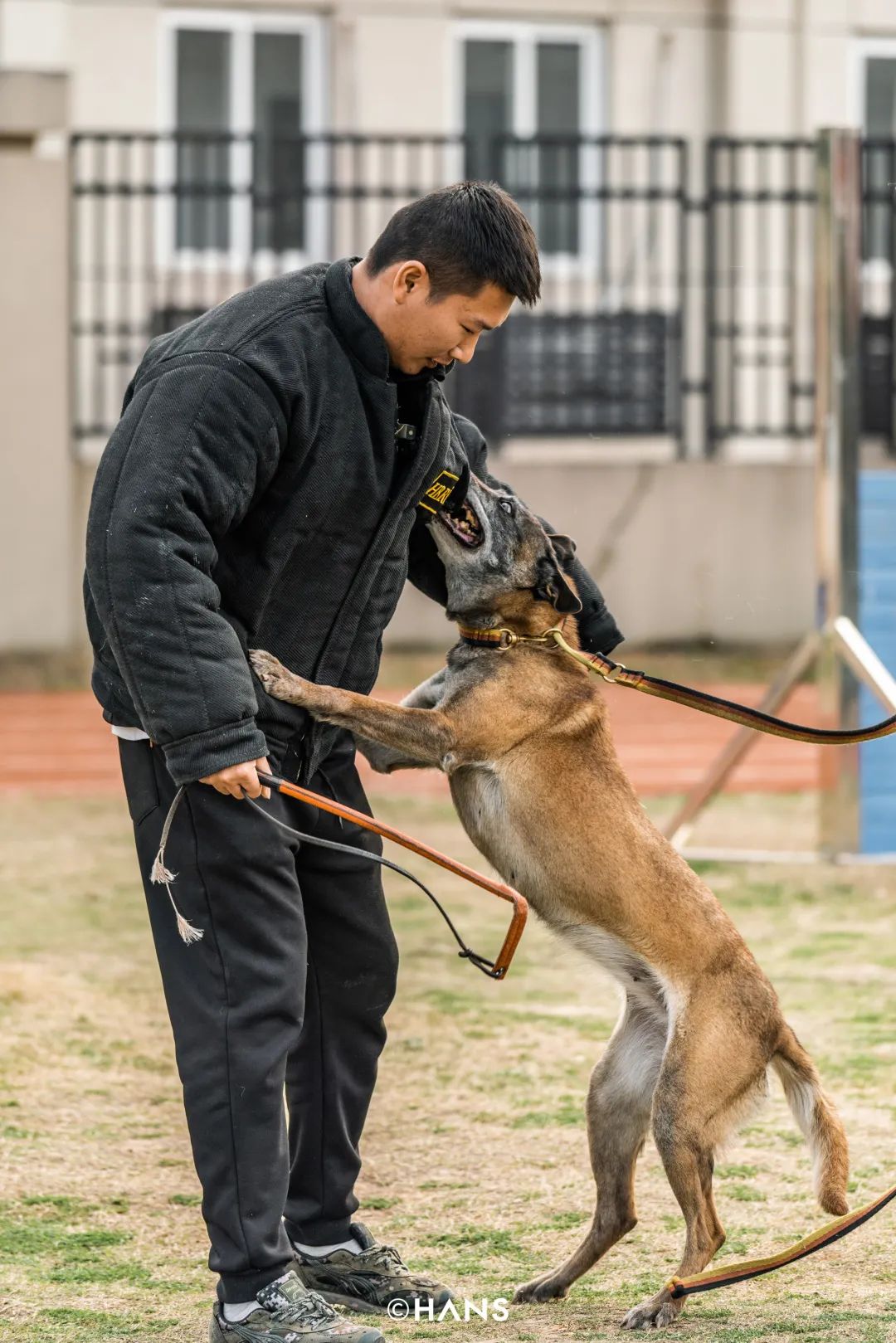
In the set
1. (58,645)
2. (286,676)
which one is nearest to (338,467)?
(286,676)

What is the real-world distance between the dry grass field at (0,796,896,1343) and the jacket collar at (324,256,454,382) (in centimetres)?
100

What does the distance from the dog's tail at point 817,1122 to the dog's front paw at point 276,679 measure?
1176 mm

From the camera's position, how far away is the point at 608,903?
3.54m

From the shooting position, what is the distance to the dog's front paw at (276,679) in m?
3.21

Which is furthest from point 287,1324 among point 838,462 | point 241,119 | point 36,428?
point 241,119

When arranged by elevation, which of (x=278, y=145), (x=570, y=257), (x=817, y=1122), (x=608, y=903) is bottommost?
(x=817, y=1122)

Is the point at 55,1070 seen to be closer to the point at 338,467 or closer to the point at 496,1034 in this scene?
the point at 496,1034

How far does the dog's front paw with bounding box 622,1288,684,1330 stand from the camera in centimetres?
338

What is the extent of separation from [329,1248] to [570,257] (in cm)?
1197

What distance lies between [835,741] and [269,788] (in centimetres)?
131

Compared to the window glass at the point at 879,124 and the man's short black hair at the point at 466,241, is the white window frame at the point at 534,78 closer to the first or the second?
the window glass at the point at 879,124

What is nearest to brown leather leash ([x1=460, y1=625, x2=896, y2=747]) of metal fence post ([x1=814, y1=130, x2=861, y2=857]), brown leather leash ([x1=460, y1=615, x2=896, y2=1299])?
brown leather leash ([x1=460, y1=615, x2=896, y2=1299])

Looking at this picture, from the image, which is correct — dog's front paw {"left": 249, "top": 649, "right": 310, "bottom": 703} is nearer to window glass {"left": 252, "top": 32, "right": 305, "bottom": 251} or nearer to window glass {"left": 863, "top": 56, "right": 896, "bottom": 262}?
window glass {"left": 252, "top": 32, "right": 305, "bottom": 251}

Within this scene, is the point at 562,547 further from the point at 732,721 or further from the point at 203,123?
the point at 203,123
